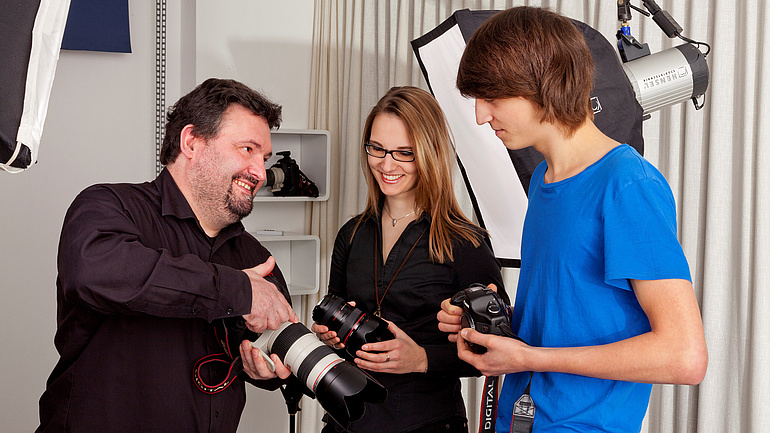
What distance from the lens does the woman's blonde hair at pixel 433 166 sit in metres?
1.54

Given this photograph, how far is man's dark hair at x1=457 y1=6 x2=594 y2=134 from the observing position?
3.02ft

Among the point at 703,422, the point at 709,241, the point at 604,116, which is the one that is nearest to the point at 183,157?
the point at 604,116

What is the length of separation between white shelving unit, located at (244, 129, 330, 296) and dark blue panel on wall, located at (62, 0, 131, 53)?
744 millimetres

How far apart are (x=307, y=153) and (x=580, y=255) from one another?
205 cm

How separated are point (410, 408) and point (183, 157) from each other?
2.61ft

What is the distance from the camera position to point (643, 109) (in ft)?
4.14

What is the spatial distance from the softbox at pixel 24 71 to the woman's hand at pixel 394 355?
932 millimetres

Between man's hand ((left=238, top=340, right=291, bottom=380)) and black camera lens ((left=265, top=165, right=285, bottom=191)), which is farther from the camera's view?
black camera lens ((left=265, top=165, right=285, bottom=191))

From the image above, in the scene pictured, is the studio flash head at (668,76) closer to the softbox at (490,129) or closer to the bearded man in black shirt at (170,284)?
the softbox at (490,129)

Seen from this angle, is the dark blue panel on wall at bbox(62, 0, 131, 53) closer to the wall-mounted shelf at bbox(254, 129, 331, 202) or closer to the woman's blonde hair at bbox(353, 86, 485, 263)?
the wall-mounted shelf at bbox(254, 129, 331, 202)

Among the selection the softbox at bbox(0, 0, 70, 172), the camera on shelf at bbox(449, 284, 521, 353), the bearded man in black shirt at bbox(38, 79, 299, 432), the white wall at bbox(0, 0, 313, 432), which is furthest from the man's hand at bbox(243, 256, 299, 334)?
the white wall at bbox(0, 0, 313, 432)

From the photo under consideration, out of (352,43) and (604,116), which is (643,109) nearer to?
(604,116)

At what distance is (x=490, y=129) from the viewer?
58.5 inches

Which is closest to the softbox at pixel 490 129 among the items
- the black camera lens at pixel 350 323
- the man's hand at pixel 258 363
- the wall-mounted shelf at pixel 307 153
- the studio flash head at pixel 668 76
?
the studio flash head at pixel 668 76
